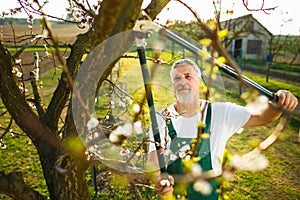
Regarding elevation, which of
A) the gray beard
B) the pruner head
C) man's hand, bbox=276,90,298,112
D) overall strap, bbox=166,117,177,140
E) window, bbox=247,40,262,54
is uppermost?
the pruner head

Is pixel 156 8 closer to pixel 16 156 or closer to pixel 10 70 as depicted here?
pixel 10 70

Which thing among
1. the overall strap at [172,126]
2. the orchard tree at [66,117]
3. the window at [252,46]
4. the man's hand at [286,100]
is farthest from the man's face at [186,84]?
the window at [252,46]

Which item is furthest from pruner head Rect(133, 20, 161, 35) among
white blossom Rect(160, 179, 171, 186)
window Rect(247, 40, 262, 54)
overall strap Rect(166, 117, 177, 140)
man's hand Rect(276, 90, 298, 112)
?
window Rect(247, 40, 262, 54)

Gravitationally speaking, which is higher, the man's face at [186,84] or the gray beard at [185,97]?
the man's face at [186,84]

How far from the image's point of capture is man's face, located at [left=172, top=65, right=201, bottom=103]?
186 cm

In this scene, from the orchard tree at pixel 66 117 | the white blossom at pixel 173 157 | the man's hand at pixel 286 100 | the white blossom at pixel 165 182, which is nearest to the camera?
the orchard tree at pixel 66 117

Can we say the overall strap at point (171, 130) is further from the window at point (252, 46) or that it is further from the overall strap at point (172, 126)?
the window at point (252, 46)

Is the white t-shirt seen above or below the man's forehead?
below

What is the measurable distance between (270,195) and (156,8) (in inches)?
128

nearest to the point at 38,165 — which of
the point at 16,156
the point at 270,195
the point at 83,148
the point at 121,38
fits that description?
the point at 16,156

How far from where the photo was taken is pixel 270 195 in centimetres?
398

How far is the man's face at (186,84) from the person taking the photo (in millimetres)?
1859

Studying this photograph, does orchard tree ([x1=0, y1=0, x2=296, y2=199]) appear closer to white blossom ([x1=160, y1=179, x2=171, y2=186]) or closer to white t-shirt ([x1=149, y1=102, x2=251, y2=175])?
white blossom ([x1=160, y1=179, x2=171, y2=186])

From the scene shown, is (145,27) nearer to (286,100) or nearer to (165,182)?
(165,182)
